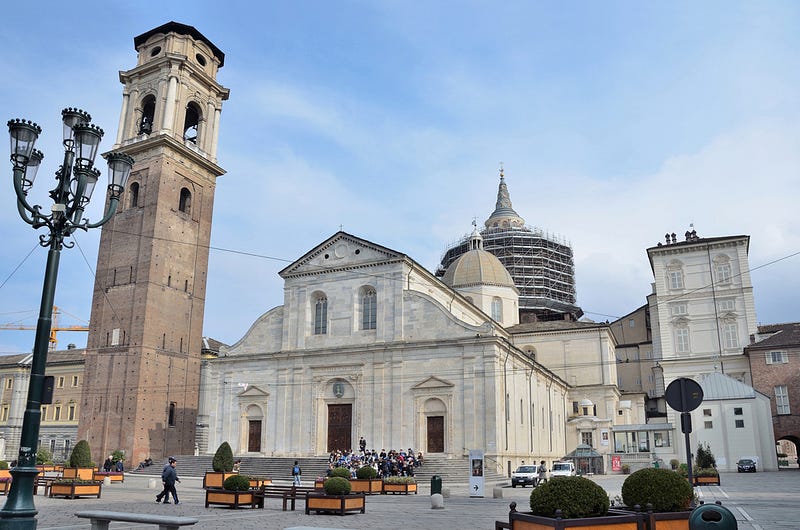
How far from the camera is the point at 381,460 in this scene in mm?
33750

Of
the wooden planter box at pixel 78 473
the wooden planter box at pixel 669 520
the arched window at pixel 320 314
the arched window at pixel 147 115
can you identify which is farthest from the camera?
the arched window at pixel 147 115

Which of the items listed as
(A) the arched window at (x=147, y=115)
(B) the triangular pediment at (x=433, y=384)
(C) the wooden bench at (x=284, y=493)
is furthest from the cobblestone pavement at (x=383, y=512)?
(A) the arched window at (x=147, y=115)

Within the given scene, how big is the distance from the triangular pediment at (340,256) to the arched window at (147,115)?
16019mm

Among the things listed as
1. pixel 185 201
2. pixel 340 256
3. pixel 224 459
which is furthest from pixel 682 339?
pixel 185 201

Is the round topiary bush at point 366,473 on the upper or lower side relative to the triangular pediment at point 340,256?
lower

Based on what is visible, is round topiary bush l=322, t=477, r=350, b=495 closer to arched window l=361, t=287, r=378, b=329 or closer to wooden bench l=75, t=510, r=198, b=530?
wooden bench l=75, t=510, r=198, b=530

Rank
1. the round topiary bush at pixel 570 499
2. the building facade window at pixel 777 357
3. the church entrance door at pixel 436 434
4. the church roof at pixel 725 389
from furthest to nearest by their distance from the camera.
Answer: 1. the building facade window at pixel 777 357
2. the church roof at pixel 725 389
3. the church entrance door at pixel 436 434
4. the round topiary bush at pixel 570 499

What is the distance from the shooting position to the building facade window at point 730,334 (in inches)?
2031

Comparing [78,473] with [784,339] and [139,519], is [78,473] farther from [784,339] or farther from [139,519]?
[784,339]

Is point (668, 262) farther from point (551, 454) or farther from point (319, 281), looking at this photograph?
point (319, 281)

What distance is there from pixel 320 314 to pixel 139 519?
3205 centimetres

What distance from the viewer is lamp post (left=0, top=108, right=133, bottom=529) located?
31.9ft

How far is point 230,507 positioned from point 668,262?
44866mm

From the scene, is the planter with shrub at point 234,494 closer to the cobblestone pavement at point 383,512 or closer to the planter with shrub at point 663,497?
the cobblestone pavement at point 383,512
